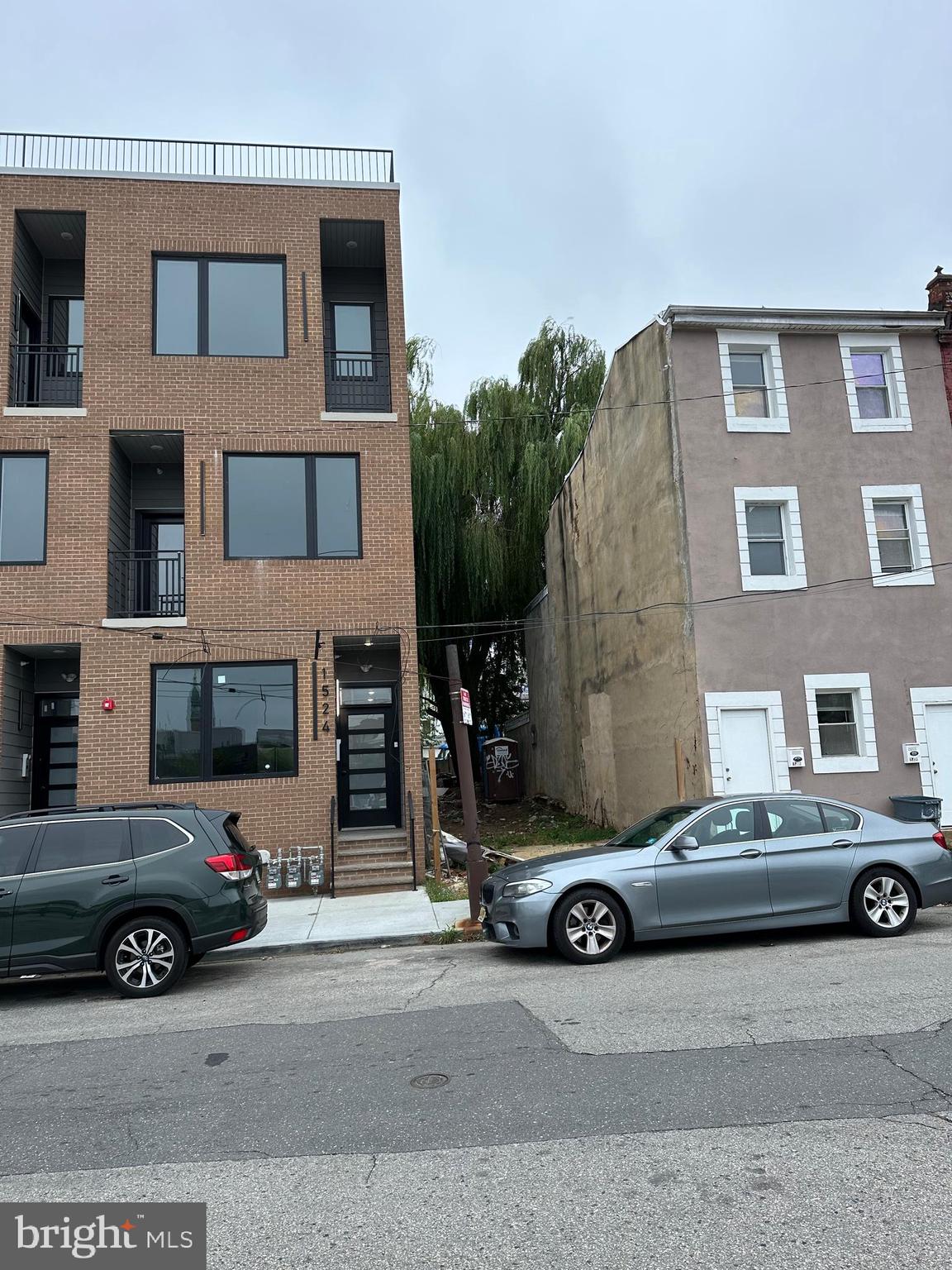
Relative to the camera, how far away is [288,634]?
47.2 feet

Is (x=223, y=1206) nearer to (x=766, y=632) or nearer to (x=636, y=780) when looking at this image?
(x=766, y=632)

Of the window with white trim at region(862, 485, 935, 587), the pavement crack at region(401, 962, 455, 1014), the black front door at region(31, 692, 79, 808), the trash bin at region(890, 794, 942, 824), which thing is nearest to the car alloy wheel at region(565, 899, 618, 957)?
the pavement crack at region(401, 962, 455, 1014)

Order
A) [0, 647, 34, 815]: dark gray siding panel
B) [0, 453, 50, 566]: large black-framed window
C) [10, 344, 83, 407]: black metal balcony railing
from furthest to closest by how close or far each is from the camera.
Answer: [10, 344, 83, 407]: black metal balcony railing < [0, 453, 50, 566]: large black-framed window < [0, 647, 34, 815]: dark gray siding panel

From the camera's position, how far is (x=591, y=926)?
844cm

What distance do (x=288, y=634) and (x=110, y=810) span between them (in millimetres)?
5852

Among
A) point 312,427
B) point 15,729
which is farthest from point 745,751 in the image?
point 15,729

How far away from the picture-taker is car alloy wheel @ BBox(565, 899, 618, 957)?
8406 mm

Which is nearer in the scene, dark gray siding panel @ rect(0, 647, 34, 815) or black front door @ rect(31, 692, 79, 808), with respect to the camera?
dark gray siding panel @ rect(0, 647, 34, 815)

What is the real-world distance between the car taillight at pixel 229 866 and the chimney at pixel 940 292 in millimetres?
14515

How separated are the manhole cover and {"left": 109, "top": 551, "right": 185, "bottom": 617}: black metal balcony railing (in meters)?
10.5

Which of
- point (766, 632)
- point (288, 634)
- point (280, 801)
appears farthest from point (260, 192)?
point (766, 632)

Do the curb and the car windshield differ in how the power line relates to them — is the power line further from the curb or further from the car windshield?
the curb

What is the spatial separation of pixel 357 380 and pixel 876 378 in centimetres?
874

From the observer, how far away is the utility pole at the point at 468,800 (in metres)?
10.9
